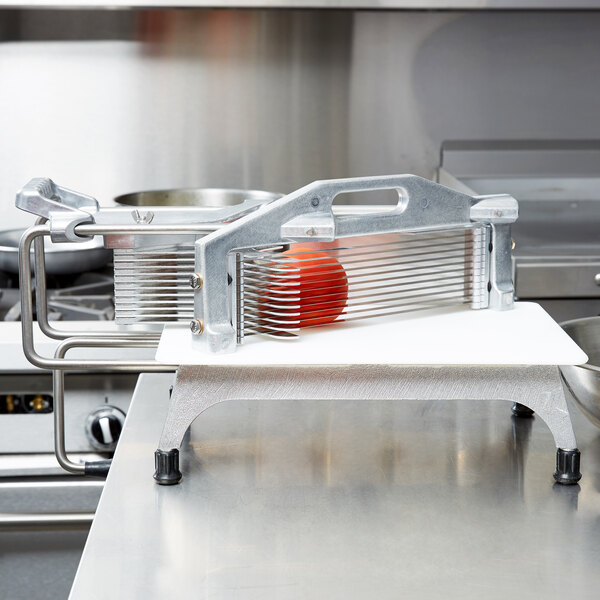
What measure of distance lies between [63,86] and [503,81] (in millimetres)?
1063

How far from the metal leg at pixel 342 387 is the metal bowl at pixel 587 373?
0.11 ft

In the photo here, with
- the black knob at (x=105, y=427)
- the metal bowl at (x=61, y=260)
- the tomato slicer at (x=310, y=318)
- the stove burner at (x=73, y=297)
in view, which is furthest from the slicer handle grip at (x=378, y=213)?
the metal bowl at (x=61, y=260)

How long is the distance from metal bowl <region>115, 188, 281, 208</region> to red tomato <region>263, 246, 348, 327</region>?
1041mm

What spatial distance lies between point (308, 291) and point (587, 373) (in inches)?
10.3

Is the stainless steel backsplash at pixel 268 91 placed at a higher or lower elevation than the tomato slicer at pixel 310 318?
higher

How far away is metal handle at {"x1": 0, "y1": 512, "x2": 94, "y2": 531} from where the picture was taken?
A: 1.40m

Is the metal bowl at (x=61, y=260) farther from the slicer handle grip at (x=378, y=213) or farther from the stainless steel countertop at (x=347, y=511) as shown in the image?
the slicer handle grip at (x=378, y=213)

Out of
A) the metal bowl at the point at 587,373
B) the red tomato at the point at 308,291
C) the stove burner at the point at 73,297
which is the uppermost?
the red tomato at the point at 308,291

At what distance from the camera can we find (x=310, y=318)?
89 cm

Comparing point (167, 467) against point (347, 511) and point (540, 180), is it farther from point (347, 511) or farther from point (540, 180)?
point (540, 180)

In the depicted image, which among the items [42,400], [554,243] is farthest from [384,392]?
[554,243]

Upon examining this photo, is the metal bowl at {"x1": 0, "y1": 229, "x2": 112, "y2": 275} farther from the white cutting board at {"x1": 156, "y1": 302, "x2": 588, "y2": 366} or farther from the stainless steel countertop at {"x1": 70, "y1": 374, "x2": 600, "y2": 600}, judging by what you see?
the white cutting board at {"x1": 156, "y1": 302, "x2": 588, "y2": 366}

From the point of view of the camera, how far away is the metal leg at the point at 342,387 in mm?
838

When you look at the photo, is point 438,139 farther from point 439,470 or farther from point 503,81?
point 439,470
